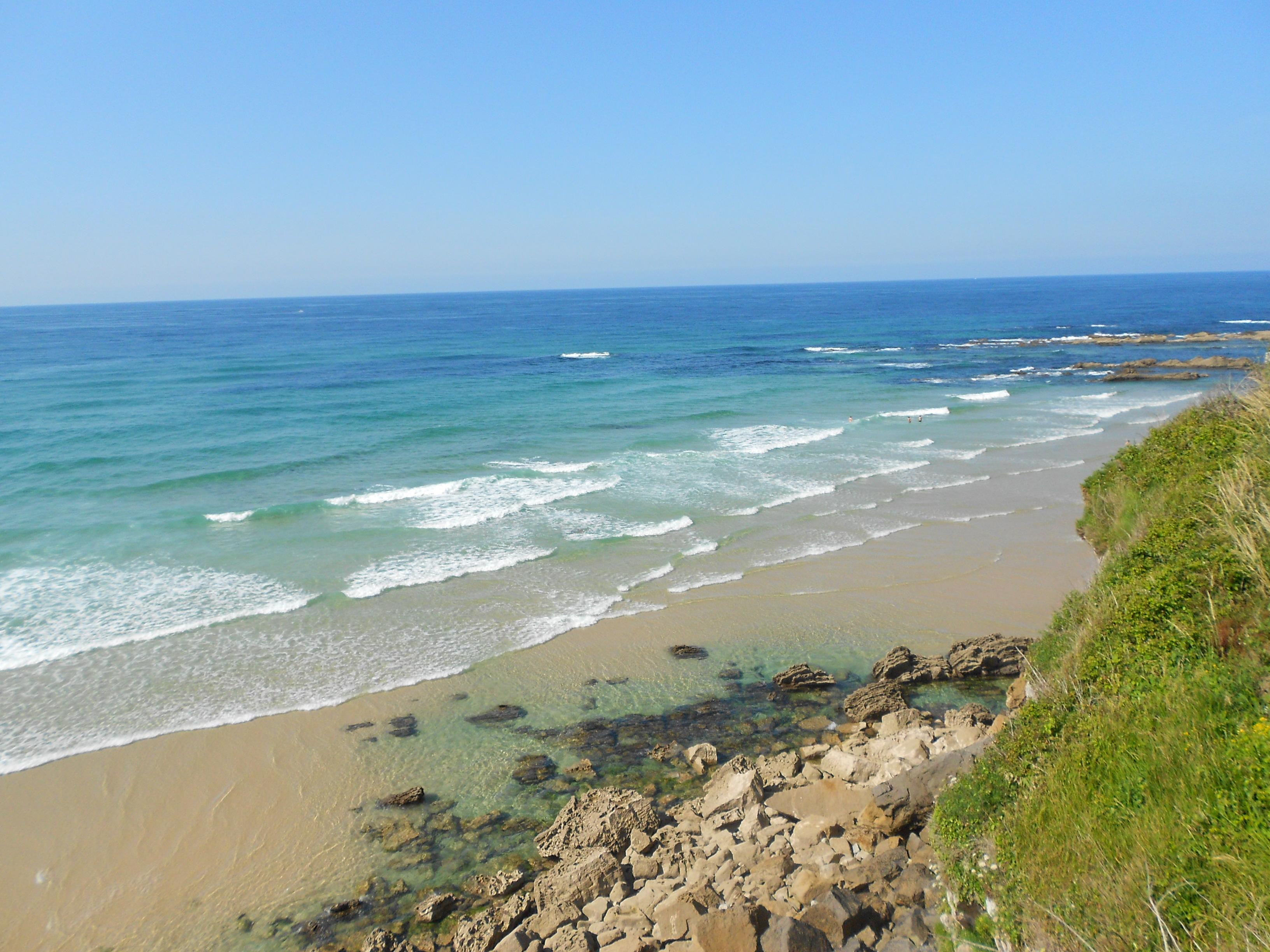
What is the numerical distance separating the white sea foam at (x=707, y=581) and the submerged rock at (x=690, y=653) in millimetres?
2544

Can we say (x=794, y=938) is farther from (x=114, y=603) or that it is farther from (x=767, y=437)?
(x=767, y=437)

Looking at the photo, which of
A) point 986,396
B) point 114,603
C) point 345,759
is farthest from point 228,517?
point 986,396

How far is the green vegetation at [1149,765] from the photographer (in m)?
4.96

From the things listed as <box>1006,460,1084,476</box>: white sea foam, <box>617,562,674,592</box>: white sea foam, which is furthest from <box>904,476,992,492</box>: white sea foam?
<box>617,562,674,592</box>: white sea foam

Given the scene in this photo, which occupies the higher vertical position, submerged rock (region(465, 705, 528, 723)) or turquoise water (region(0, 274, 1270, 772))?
turquoise water (region(0, 274, 1270, 772))

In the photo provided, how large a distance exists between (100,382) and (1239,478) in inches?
2218

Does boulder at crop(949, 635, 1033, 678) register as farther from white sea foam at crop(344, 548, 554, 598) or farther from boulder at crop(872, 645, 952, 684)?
white sea foam at crop(344, 548, 554, 598)

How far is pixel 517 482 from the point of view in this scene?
26.5m

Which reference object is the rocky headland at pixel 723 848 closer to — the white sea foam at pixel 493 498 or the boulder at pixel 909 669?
the boulder at pixel 909 669

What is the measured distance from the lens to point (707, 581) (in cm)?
1797

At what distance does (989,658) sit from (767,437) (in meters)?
20.8

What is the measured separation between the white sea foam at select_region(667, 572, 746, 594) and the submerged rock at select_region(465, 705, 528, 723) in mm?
5482

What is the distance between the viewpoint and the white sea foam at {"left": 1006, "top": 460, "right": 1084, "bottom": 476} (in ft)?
88.3

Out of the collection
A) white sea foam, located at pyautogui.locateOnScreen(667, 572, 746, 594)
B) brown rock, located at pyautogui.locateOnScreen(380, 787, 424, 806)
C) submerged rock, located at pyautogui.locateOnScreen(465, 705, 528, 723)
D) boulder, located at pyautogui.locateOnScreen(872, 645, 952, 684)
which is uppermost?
white sea foam, located at pyautogui.locateOnScreen(667, 572, 746, 594)
